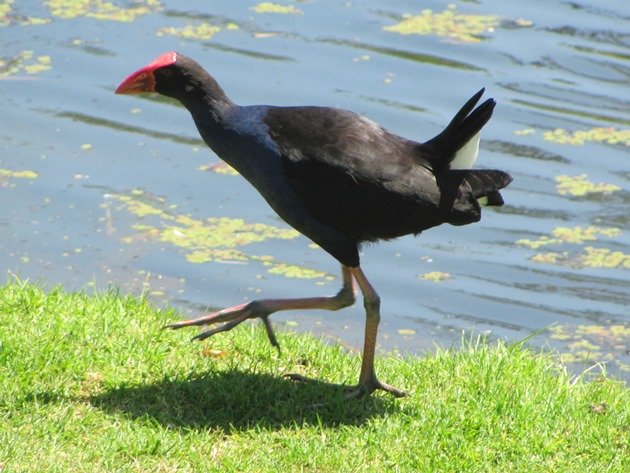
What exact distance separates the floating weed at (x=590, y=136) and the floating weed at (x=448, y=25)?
1.34 meters

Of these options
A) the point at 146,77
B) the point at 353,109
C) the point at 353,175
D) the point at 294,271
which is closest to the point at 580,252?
the point at 294,271

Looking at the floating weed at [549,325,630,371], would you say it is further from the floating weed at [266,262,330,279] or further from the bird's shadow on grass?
the bird's shadow on grass

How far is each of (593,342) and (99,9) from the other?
487 cm

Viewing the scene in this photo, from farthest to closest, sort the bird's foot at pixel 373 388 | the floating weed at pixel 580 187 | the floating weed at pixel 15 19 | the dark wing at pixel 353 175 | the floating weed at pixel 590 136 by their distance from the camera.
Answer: the floating weed at pixel 15 19 < the floating weed at pixel 590 136 < the floating weed at pixel 580 187 < the bird's foot at pixel 373 388 < the dark wing at pixel 353 175

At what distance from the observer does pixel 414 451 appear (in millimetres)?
3805

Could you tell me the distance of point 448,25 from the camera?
8570mm

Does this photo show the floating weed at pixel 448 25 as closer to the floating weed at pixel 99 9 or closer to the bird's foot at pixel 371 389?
the floating weed at pixel 99 9

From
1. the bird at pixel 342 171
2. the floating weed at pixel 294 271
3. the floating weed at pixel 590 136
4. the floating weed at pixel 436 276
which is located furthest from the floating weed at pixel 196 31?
the bird at pixel 342 171

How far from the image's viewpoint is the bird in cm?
412

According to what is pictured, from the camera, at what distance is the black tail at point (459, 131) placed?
4.04 m

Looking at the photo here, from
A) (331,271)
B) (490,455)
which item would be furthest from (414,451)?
(331,271)

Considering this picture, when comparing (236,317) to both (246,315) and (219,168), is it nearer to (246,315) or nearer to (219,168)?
(246,315)

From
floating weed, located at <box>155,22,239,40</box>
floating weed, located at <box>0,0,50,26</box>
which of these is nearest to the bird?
floating weed, located at <box>155,22,239,40</box>

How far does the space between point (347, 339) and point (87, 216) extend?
1.77 metres
